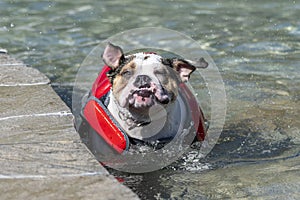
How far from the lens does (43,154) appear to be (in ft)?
14.3

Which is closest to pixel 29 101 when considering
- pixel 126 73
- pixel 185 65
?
pixel 126 73

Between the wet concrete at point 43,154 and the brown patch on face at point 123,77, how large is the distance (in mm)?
407

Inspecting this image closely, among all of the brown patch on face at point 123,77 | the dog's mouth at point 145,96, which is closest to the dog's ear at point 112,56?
the brown patch on face at point 123,77

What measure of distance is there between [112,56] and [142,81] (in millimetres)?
472

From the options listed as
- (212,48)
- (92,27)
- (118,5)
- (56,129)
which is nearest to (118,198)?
(56,129)

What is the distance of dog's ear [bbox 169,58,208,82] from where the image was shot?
17.2ft

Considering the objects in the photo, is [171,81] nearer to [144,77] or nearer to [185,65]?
[185,65]

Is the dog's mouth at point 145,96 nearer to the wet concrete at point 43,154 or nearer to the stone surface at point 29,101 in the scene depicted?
the wet concrete at point 43,154

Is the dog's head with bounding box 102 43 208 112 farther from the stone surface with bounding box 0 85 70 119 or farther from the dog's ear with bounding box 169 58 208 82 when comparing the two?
the stone surface with bounding box 0 85 70 119

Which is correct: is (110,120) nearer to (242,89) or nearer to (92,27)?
(242,89)

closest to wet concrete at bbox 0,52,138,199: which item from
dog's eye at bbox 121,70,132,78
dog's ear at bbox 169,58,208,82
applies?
dog's eye at bbox 121,70,132,78

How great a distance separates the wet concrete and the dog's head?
46cm

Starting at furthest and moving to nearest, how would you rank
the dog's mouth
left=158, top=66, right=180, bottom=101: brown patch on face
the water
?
left=158, top=66, right=180, bottom=101: brown patch on face < the water < the dog's mouth

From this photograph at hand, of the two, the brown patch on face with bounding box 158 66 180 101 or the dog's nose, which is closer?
the dog's nose
